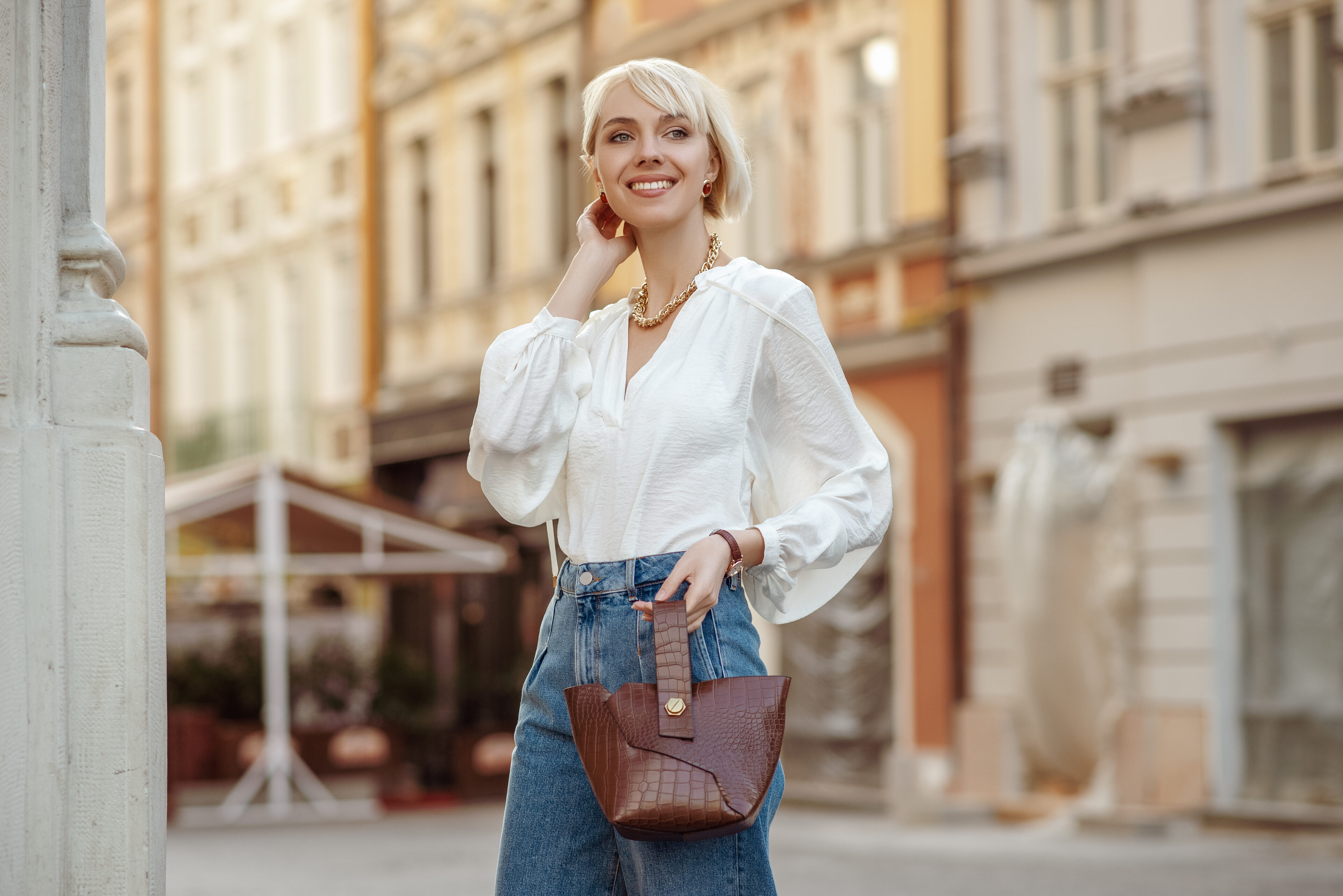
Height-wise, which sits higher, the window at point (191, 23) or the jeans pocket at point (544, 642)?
the window at point (191, 23)

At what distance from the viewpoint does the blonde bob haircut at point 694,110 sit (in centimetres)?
272

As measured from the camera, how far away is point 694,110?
2736 mm

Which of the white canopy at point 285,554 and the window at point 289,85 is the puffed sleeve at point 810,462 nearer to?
the white canopy at point 285,554

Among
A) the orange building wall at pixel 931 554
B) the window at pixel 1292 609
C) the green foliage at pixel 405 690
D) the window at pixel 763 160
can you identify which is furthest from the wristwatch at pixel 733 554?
the window at pixel 763 160

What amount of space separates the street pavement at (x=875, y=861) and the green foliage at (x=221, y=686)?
1.81 metres

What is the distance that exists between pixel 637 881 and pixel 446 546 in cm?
1295

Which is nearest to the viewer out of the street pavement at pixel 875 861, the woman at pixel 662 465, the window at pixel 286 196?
the woman at pixel 662 465

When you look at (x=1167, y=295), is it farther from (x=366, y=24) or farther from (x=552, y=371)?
(x=366, y=24)

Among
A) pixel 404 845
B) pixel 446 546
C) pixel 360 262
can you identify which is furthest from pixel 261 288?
pixel 404 845

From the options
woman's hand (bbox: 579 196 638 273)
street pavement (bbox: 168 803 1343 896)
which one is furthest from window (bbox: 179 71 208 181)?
woman's hand (bbox: 579 196 638 273)

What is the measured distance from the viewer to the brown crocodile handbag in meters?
2.38

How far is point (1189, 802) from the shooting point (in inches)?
503

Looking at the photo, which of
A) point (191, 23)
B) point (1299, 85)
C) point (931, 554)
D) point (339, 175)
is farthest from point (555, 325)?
point (191, 23)

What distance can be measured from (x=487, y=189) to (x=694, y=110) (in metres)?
20.8
